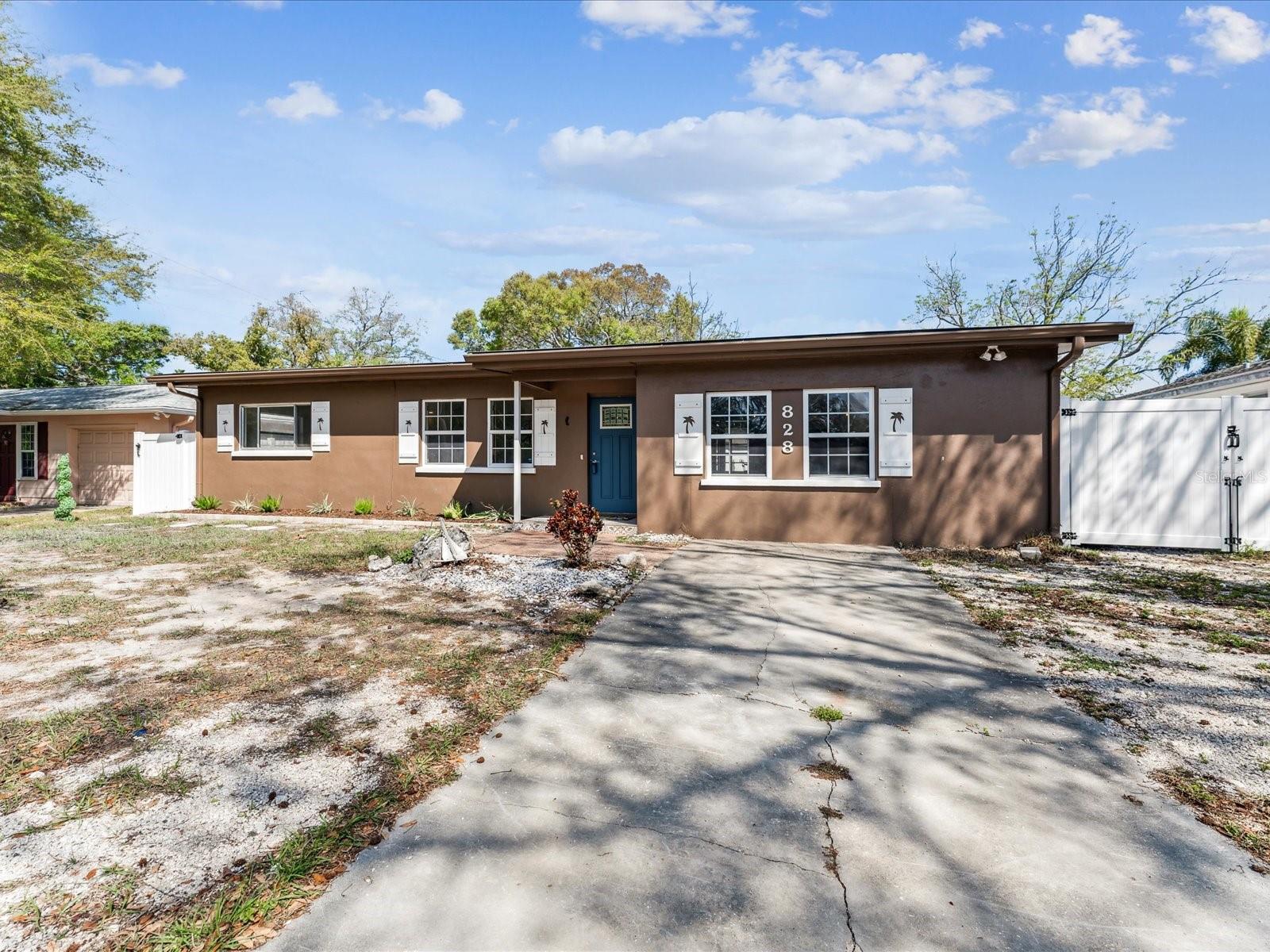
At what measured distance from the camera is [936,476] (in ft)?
26.7

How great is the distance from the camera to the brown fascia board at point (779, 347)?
7.16 meters

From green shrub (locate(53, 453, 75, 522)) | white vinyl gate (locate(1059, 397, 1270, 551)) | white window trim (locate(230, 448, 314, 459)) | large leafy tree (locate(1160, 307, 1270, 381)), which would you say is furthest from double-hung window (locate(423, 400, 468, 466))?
large leafy tree (locate(1160, 307, 1270, 381))

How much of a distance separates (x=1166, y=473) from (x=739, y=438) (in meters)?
5.48

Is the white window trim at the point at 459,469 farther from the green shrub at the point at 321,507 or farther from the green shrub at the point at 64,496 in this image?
the green shrub at the point at 64,496

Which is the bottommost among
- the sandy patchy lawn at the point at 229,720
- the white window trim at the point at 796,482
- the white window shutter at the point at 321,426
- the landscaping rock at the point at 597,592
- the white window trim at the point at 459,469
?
Answer: the sandy patchy lawn at the point at 229,720

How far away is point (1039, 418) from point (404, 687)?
27.3 feet

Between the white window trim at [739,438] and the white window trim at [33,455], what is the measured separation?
58.7 ft

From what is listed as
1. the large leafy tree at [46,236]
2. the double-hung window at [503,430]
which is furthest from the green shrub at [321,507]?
the large leafy tree at [46,236]

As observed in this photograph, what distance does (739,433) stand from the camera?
884 centimetres

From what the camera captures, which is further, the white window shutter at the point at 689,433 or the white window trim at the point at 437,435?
the white window trim at the point at 437,435

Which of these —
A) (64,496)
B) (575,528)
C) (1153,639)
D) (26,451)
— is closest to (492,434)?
(575,528)

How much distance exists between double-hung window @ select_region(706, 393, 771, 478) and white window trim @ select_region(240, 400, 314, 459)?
850 centimetres

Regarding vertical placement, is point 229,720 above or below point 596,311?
below

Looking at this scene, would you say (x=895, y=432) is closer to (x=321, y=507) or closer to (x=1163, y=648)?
(x=1163, y=648)
